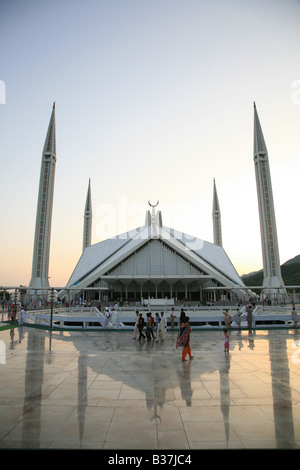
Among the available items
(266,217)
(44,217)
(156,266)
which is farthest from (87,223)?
(266,217)

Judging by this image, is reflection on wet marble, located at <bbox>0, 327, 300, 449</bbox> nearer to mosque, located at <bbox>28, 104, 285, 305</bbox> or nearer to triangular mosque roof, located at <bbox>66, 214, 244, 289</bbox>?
mosque, located at <bbox>28, 104, 285, 305</bbox>

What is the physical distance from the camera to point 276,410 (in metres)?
4.16

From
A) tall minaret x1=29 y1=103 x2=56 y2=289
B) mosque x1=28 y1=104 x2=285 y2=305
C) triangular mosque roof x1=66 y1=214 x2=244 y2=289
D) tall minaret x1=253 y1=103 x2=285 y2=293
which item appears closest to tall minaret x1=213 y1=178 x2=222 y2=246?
triangular mosque roof x1=66 y1=214 x2=244 y2=289

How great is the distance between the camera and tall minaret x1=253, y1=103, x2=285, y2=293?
39250 millimetres

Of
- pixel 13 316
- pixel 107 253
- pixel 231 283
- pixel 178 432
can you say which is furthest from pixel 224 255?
pixel 178 432

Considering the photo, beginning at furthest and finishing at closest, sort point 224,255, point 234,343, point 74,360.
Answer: point 224,255, point 234,343, point 74,360

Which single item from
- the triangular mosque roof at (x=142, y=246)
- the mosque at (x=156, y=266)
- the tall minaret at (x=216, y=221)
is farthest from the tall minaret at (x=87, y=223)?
the tall minaret at (x=216, y=221)

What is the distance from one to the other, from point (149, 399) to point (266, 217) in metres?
39.8

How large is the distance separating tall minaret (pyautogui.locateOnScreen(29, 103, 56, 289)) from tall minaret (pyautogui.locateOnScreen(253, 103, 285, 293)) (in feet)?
90.0

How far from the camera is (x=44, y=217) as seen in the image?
4003cm

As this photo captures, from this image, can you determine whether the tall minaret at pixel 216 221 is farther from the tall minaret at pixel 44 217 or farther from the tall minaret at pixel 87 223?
the tall minaret at pixel 44 217

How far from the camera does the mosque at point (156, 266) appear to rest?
116 feet
